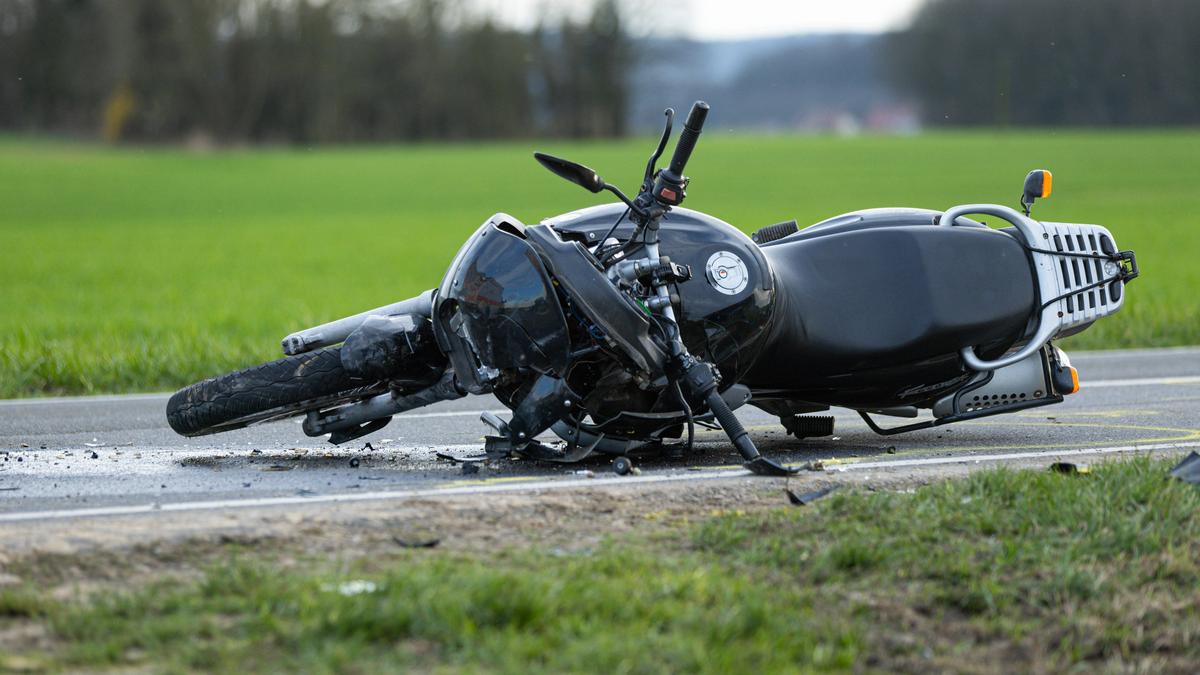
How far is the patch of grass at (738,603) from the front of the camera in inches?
135

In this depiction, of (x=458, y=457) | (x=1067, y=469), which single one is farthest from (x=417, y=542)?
(x=1067, y=469)

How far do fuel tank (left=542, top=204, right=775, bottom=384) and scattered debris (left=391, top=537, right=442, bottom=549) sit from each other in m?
1.54

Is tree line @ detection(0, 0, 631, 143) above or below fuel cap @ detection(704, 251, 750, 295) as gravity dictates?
above

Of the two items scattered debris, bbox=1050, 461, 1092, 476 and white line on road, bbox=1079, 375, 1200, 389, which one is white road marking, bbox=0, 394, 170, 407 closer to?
scattered debris, bbox=1050, 461, 1092, 476

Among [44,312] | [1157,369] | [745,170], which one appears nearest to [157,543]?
[1157,369]

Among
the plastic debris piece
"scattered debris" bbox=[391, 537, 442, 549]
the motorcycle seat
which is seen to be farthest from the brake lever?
"scattered debris" bbox=[391, 537, 442, 549]

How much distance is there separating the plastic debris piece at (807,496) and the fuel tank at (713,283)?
0.73 m

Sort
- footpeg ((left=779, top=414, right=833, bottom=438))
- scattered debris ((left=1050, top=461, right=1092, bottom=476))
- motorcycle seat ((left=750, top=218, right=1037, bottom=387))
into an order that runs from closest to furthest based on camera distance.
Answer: scattered debris ((left=1050, top=461, right=1092, bottom=476)) → motorcycle seat ((left=750, top=218, right=1037, bottom=387)) → footpeg ((left=779, top=414, right=833, bottom=438))

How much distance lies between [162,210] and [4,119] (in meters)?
63.4

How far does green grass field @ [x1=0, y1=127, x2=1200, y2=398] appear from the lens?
1165 cm

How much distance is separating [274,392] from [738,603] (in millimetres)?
2457

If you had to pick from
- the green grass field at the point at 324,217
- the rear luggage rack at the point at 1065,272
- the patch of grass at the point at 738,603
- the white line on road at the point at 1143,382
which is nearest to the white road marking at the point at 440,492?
the rear luggage rack at the point at 1065,272

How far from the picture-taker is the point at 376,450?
6375 millimetres

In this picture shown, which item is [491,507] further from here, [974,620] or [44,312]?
[44,312]
